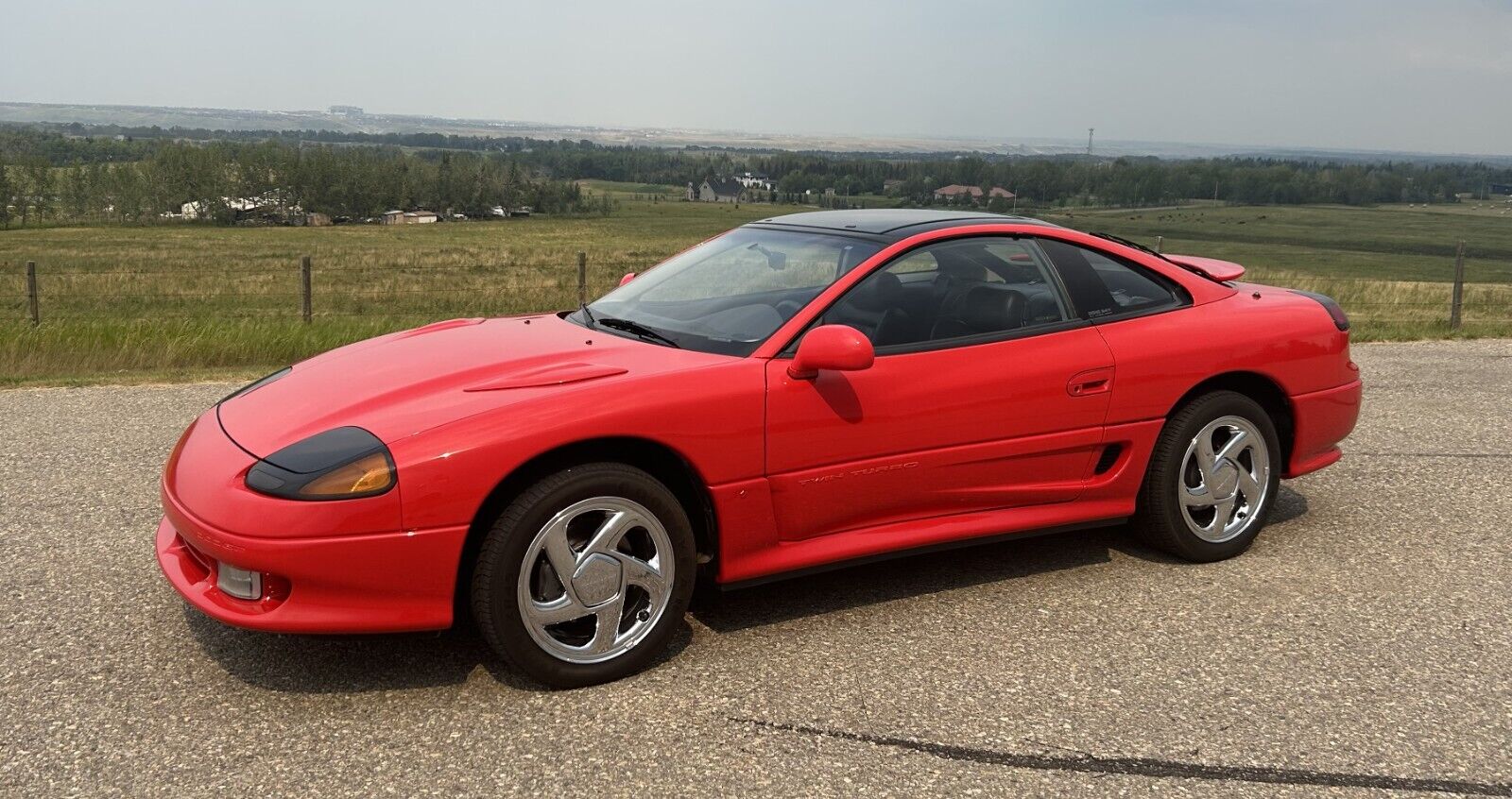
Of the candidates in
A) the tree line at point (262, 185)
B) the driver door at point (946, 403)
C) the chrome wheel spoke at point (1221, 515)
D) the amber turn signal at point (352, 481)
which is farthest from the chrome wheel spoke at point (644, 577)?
the tree line at point (262, 185)

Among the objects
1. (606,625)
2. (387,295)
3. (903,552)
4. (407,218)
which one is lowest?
(387,295)

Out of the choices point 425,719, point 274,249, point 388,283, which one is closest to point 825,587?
point 425,719

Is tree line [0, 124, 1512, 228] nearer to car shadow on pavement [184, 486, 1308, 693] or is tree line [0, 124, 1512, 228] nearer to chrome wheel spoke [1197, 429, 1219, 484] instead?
car shadow on pavement [184, 486, 1308, 693]

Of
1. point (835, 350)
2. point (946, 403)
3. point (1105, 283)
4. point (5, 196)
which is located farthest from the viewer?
point (5, 196)

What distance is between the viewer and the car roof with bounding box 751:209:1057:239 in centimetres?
446

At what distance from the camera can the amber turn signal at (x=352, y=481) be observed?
3.18m

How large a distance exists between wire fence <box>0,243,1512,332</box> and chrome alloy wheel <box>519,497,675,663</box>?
499 inches

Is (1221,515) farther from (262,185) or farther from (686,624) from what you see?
(262,185)

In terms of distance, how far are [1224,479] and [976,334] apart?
1.33 metres

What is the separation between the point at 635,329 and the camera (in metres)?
4.28

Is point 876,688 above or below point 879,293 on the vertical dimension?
below

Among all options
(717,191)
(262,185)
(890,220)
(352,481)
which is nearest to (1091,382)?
(890,220)

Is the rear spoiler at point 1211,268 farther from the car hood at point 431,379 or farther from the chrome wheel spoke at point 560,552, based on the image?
the chrome wheel spoke at point 560,552

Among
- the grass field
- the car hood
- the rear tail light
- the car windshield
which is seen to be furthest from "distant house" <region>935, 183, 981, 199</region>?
the car hood
